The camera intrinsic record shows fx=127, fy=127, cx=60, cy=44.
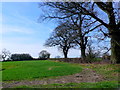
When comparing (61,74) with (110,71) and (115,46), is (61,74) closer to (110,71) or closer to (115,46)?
(110,71)

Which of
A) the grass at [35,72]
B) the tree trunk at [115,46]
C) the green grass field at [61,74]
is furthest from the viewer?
the tree trunk at [115,46]

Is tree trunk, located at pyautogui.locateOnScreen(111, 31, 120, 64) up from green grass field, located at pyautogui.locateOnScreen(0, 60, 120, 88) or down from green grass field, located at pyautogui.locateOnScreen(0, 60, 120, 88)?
up

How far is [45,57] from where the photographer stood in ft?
176

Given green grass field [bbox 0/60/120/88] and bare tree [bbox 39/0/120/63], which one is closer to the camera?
green grass field [bbox 0/60/120/88]

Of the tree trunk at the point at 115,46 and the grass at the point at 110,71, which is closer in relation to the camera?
the grass at the point at 110,71

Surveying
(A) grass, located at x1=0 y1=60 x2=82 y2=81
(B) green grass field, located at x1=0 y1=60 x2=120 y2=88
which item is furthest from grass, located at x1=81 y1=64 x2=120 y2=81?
(A) grass, located at x1=0 y1=60 x2=82 y2=81

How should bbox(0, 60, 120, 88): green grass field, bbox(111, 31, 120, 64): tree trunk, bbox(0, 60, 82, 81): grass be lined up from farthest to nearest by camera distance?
1. bbox(111, 31, 120, 64): tree trunk
2. bbox(0, 60, 82, 81): grass
3. bbox(0, 60, 120, 88): green grass field

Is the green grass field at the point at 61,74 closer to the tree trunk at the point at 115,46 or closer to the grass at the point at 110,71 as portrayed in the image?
the grass at the point at 110,71

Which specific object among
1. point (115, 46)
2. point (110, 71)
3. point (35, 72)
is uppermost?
point (115, 46)

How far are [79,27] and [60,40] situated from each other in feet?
84.9

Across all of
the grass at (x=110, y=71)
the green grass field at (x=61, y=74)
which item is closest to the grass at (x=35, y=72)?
the green grass field at (x=61, y=74)

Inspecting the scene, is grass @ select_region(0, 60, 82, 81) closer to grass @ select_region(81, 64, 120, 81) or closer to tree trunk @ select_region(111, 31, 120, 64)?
grass @ select_region(81, 64, 120, 81)

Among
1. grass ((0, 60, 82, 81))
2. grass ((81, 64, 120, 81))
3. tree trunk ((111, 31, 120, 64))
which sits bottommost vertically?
A: grass ((0, 60, 82, 81))

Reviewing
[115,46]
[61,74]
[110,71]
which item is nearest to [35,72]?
[61,74]
